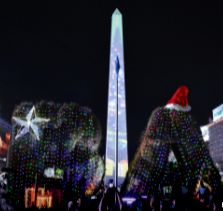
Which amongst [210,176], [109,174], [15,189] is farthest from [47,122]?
[109,174]

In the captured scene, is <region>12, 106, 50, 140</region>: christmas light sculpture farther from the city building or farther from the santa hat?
the city building

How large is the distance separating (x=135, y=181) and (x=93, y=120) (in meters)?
5.47

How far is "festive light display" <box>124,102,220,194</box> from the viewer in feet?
98.8

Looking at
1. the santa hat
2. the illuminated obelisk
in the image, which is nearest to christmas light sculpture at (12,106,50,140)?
the santa hat

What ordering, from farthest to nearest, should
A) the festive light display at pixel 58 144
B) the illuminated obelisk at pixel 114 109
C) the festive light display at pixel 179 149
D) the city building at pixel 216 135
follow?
the city building at pixel 216 135 → the illuminated obelisk at pixel 114 109 → the festive light display at pixel 179 149 → the festive light display at pixel 58 144

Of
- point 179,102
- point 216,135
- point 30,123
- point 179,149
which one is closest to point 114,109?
point 216,135

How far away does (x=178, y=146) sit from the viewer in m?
31.8

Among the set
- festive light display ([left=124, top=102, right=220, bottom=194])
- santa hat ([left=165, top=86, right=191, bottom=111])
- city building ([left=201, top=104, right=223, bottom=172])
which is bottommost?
festive light display ([left=124, top=102, right=220, bottom=194])

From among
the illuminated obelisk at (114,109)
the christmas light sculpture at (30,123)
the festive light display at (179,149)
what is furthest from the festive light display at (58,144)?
the illuminated obelisk at (114,109)

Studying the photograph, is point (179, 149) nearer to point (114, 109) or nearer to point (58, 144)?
point (58, 144)

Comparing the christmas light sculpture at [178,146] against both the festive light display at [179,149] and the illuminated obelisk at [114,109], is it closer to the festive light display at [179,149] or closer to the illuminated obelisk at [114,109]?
the festive light display at [179,149]

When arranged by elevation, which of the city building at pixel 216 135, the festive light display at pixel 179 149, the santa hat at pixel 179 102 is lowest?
the festive light display at pixel 179 149

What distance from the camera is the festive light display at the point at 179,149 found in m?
30.1

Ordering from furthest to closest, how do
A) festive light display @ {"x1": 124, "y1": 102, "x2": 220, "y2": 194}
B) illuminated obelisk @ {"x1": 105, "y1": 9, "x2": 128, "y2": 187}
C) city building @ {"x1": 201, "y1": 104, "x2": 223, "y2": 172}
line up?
city building @ {"x1": 201, "y1": 104, "x2": 223, "y2": 172}, illuminated obelisk @ {"x1": 105, "y1": 9, "x2": 128, "y2": 187}, festive light display @ {"x1": 124, "y1": 102, "x2": 220, "y2": 194}
